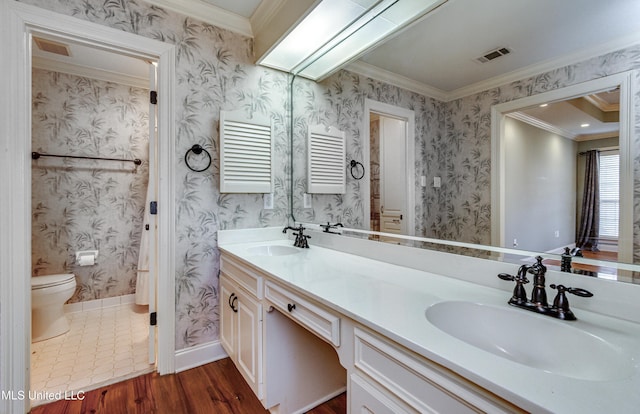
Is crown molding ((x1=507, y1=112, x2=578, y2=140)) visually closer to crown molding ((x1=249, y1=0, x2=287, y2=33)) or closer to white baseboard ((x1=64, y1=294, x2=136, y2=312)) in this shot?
crown molding ((x1=249, y1=0, x2=287, y2=33))

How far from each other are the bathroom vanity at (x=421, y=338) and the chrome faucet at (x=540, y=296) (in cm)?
3

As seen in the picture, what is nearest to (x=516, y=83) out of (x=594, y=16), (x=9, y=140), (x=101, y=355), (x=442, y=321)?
(x=594, y=16)

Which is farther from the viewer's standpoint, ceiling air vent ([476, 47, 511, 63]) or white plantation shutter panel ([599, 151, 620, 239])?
ceiling air vent ([476, 47, 511, 63])

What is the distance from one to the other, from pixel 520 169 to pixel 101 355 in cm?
276

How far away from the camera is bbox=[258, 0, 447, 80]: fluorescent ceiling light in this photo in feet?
4.68

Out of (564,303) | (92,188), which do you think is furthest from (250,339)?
(92,188)

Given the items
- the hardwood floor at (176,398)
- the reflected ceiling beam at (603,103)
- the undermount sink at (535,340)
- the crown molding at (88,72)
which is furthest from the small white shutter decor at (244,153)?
the crown molding at (88,72)

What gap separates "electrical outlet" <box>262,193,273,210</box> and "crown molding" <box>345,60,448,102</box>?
1.02 m

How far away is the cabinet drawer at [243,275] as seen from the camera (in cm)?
140

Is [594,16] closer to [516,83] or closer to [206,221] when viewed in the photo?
[516,83]

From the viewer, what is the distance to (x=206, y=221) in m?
1.95

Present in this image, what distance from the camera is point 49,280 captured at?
237cm

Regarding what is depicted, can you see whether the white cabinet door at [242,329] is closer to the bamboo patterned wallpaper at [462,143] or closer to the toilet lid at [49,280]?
the bamboo patterned wallpaper at [462,143]

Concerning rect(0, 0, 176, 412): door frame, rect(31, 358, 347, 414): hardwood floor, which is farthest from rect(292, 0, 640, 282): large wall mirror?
rect(0, 0, 176, 412): door frame
